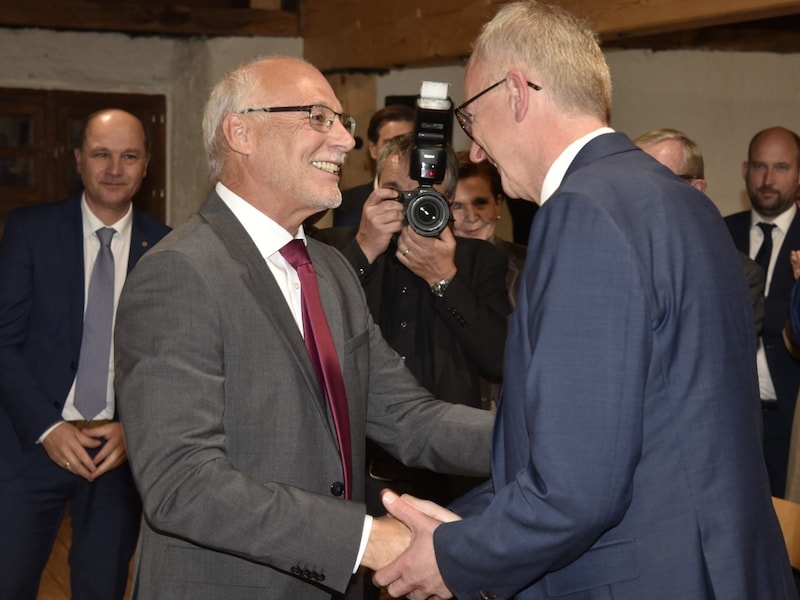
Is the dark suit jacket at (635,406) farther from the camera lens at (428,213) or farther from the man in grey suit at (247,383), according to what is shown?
the camera lens at (428,213)

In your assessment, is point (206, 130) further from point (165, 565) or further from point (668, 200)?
point (668, 200)

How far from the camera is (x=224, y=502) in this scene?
1.78m

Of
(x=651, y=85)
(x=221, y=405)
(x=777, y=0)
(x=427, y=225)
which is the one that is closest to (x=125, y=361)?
(x=221, y=405)

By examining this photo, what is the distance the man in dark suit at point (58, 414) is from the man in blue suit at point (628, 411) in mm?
1846

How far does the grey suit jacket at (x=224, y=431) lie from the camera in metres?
1.79

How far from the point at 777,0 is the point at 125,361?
2.82 meters

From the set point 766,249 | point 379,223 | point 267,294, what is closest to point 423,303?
point 379,223

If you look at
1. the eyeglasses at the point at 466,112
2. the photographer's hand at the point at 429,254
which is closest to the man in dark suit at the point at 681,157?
the photographer's hand at the point at 429,254

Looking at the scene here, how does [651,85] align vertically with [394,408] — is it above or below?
above

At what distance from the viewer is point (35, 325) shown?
3209mm

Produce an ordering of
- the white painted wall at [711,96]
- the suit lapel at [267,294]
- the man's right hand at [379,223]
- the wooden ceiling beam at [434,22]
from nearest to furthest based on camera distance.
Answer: the suit lapel at [267,294], the man's right hand at [379,223], the wooden ceiling beam at [434,22], the white painted wall at [711,96]

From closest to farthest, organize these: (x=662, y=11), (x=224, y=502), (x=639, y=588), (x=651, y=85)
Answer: (x=639, y=588) < (x=224, y=502) < (x=662, y=11) < (x=651, y=85)

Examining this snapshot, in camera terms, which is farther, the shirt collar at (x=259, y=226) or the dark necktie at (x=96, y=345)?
the dark necktie at (x=96, y=345)

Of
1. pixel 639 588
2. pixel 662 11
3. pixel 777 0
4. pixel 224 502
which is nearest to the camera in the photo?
pixel 639 588
